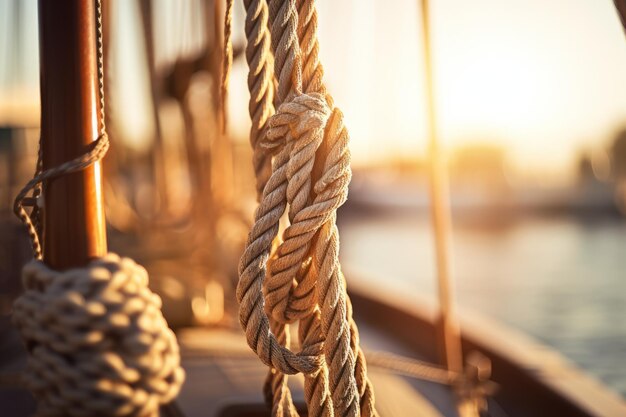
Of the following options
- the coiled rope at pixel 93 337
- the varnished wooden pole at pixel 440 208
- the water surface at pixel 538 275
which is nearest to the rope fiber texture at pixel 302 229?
the coiled rope at pixel 93 337

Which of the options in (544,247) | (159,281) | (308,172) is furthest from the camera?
(544,247)

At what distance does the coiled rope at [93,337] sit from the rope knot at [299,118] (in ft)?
0.57

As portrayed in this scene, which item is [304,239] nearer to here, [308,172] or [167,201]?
[308,172]

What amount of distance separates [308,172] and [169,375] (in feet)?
0.81

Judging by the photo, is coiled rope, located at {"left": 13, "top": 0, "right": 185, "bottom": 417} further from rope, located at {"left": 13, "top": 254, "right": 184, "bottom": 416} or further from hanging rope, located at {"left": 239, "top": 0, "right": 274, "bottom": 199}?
hanging rope, located at {"left": 239, "top": 0, "right": 274, "bottom": 199}

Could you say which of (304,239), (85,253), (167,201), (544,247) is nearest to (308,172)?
(304,239)

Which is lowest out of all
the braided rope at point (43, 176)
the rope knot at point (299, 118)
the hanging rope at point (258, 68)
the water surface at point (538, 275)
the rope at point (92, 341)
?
the water surface at point (538, 275)

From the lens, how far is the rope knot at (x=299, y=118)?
476 mm

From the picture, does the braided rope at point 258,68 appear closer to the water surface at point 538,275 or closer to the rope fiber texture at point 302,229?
the rope fiber texture at point 302,229

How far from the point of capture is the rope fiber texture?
1.58 ft

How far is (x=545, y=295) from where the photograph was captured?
6734 mm

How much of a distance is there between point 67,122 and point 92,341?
200 millimetres

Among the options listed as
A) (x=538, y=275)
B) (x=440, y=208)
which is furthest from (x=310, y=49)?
(x=538, y=275)

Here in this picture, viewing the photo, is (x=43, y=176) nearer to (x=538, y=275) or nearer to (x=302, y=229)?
(x=302, y=229)
